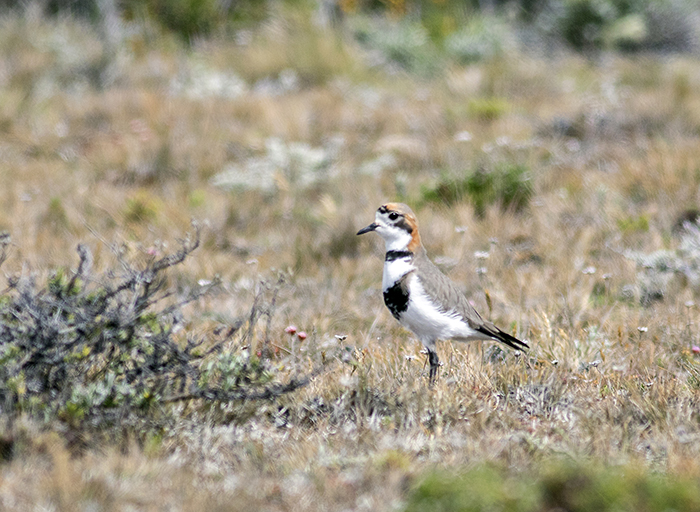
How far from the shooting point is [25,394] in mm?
2914

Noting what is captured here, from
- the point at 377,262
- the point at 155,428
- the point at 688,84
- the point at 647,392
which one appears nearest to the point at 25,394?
the point at 155,428

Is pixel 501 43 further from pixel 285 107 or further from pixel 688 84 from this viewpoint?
pixel 285 107

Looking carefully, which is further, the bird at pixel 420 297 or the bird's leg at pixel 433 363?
the bird at pixel 420 297

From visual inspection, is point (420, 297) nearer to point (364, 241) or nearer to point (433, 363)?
point (433, 363)

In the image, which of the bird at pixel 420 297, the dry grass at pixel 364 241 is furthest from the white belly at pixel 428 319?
the dry grass at pixel 364 241

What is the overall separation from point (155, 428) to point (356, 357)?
126 centimetres

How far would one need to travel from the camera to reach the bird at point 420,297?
3.84 m

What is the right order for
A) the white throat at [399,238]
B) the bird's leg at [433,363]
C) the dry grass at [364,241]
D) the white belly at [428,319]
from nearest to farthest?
the dry grass at [364,241] < the bird's leg at [433,363] < the white belly at [428,319] < the white throat at [399,238]

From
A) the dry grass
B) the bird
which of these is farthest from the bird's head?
the dry grass

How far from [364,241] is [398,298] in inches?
98.9

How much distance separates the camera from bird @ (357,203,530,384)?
3.84m

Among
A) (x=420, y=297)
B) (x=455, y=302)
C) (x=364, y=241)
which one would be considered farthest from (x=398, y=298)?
(x=364, y=241)

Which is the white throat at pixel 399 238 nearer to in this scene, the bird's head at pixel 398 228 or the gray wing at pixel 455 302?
the bird's head at pixel 398 228

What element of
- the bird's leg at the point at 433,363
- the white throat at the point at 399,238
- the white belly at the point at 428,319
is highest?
the white throat at the point at 399,238
